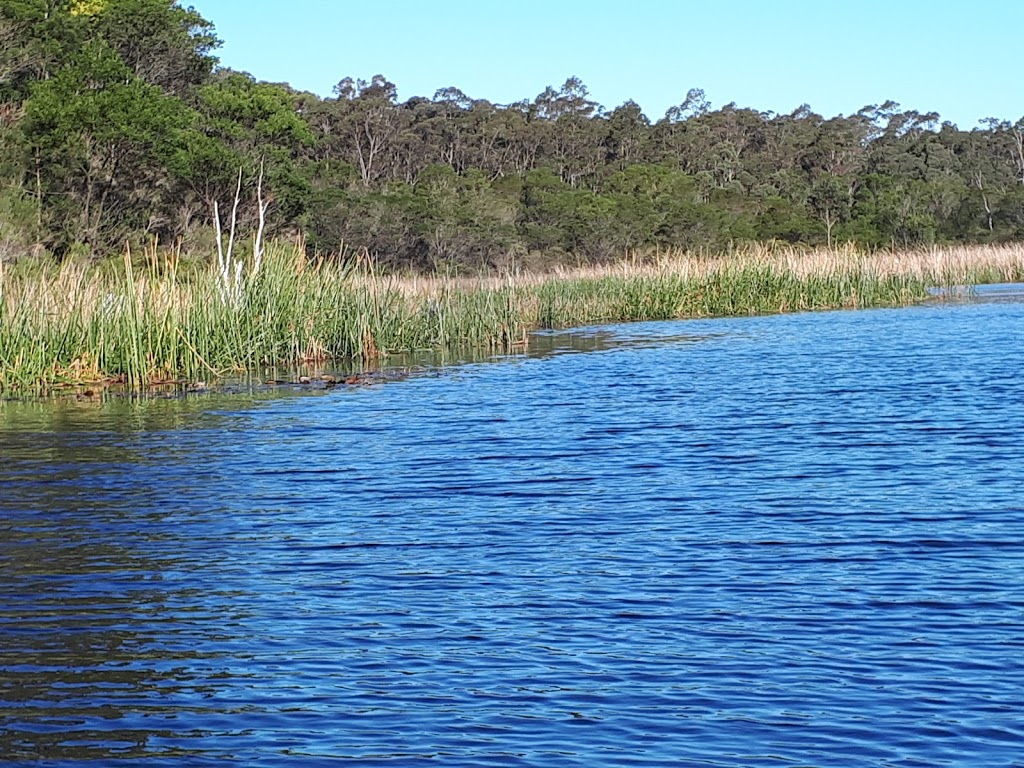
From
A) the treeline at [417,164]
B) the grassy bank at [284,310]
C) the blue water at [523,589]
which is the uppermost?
the treeline at [417,164]

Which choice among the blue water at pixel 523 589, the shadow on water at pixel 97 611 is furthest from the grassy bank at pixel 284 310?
the shadow on water at pixel 97 611

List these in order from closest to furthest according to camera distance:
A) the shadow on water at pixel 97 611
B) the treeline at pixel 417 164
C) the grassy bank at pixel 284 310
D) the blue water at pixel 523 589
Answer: the blue water at pixel 523 589 → the shadow on water at pixel 97 611 → the grassy bank at pixel 284 310 → the treeline at pixel 417 164

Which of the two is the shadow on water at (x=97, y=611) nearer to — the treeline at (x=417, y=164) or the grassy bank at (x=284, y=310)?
the grassy bank at (x=284, y=310)

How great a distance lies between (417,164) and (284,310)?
51941 mm

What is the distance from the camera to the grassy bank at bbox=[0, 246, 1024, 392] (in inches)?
714

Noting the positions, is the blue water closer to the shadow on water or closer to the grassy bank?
the shadow on water

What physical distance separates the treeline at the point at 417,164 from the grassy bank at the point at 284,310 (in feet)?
19.4

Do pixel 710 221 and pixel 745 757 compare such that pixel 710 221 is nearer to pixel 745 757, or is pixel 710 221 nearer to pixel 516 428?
pixel 516 428

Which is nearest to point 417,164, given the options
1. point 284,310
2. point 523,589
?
point 284,310

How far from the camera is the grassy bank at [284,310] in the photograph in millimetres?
18125

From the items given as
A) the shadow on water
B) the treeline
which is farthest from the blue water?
the treeline

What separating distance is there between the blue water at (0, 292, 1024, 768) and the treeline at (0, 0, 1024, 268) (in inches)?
701

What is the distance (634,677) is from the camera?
19.6ft

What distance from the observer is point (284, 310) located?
21.0 m
